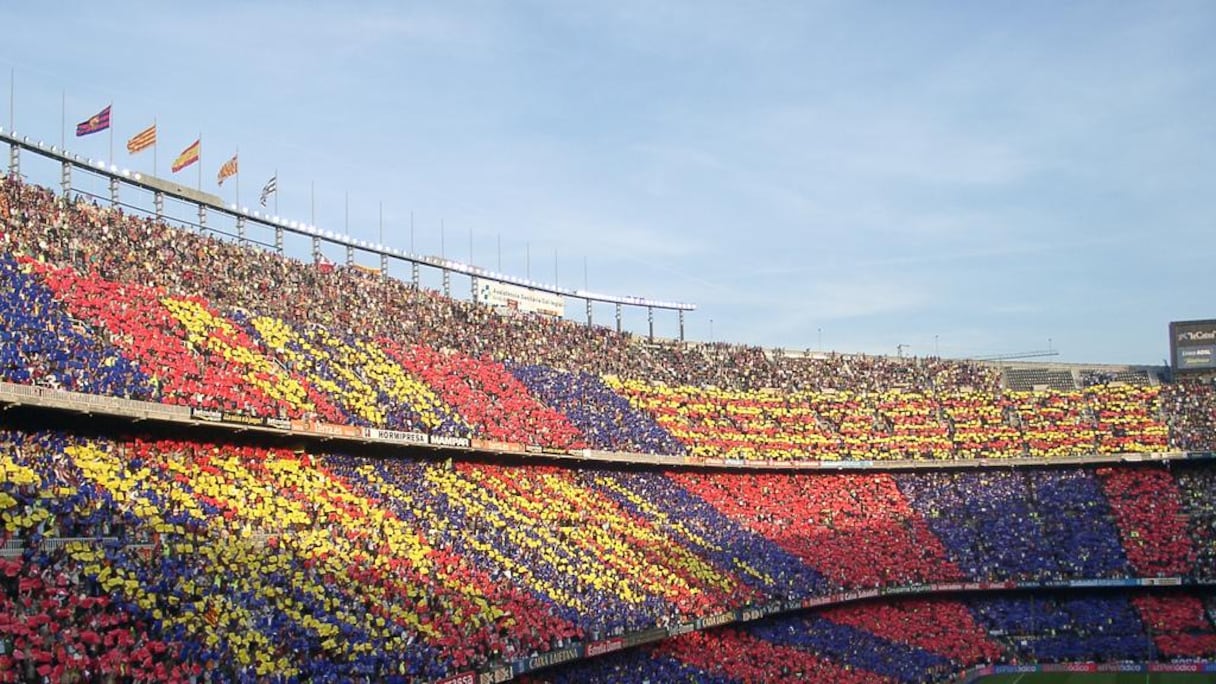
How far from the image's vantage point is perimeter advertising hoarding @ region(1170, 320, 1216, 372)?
2822 inches

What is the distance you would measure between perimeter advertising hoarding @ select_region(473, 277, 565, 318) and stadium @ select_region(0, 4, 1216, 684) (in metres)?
0.25

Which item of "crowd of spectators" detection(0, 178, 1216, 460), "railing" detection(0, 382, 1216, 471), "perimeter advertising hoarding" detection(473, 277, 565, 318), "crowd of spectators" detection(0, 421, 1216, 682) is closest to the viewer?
"crowd of spectators" detection(0, 421, 1216, 682)

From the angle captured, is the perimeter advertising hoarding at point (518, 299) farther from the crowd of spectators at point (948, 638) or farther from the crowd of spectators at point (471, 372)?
the crowd of spectators at point (948, 638)

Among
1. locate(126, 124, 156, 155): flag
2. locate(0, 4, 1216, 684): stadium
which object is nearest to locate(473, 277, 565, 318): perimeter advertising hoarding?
locate(0, 4, 1216, 684): stadium

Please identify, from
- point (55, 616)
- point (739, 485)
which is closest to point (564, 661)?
point (55, 616)

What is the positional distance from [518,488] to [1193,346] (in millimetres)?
45225

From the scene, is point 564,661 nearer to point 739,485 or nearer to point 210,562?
point 210,562

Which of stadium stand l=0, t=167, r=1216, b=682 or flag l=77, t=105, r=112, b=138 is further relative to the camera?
flag l=77, t=105, r=112, b=138

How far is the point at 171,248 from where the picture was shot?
147 feet

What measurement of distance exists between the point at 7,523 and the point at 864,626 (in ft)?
131

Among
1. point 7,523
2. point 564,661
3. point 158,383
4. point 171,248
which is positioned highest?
point 171,248

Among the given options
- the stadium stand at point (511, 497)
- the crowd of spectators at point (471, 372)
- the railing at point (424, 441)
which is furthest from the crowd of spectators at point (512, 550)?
the crowd of spectators at point (471, 372)

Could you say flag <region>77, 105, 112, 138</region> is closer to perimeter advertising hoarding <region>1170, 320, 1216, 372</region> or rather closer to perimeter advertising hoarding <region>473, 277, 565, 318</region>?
perimeter advertising hoarding <region>473, 277, 565, 318</region>

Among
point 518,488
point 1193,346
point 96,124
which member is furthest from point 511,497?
point 1193,346
